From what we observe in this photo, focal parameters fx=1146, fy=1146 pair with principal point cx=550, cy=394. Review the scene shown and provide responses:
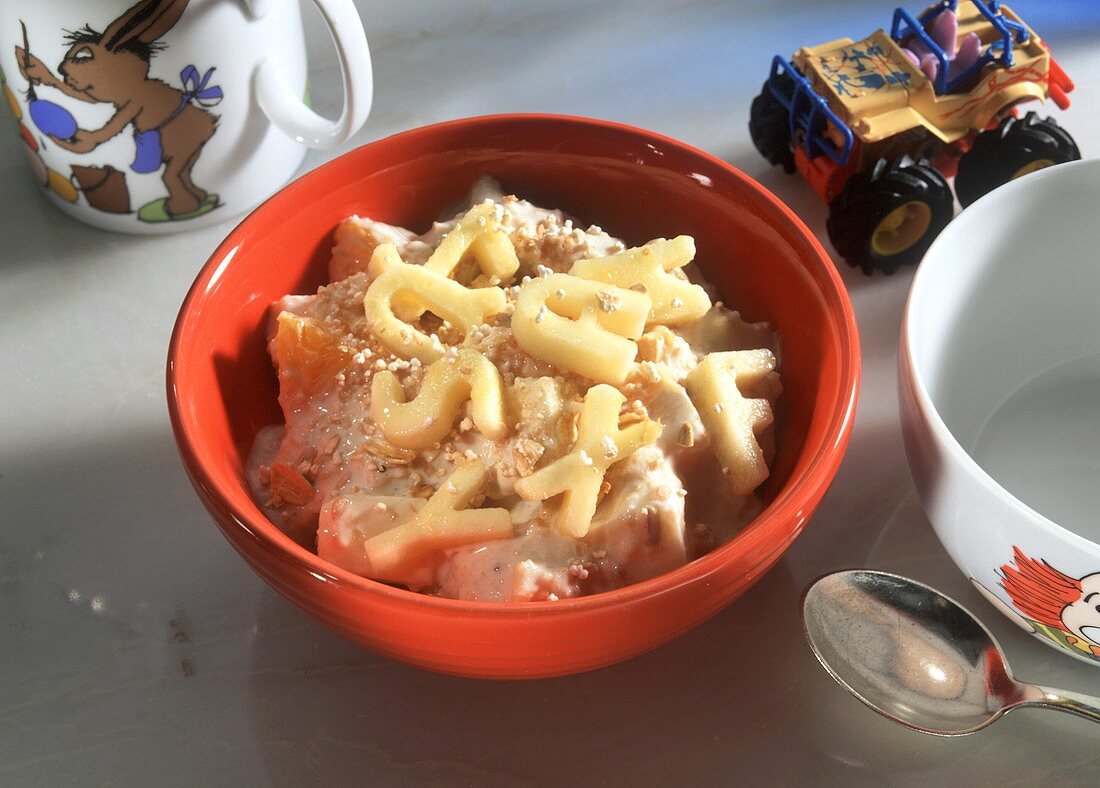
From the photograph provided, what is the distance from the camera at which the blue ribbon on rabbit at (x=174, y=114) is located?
38.9 inches

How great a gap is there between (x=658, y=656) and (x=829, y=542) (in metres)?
0.17

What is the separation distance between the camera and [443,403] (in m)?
0.75

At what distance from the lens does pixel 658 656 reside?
2.62 feet

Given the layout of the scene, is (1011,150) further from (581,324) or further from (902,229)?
(581,324)

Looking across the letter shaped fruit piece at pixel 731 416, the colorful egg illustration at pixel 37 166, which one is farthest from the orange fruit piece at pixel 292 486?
the colorful egg illustration at pixel 37 166

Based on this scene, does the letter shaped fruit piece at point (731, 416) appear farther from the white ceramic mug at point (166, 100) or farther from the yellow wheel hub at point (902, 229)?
the white ceramic mug at point (166, 100)

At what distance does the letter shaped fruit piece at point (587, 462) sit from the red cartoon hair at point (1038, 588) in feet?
0.76

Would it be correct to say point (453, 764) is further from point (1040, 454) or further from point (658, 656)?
point (1040, 454)

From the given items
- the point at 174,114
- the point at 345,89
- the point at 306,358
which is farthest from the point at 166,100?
the point at 306,358

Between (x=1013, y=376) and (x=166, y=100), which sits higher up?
(x=166, y=100)

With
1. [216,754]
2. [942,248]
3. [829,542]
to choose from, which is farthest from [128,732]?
[942,248]

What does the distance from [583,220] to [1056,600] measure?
49 centimetres

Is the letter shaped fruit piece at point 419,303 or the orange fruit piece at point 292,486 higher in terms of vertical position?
the letter shaped fruit piece at point 419,303

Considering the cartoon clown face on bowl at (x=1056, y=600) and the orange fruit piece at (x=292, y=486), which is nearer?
the cartoon clown face on bowl at (x=1056, y=600)
